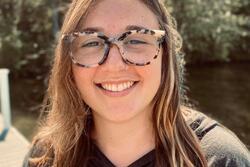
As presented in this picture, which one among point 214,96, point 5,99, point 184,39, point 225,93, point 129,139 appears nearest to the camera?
point 129,139

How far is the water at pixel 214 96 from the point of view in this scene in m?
10.4

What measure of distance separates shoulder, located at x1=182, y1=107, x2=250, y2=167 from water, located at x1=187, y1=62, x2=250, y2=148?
305 inches

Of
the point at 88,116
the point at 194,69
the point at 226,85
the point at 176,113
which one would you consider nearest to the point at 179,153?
the point at 176,113

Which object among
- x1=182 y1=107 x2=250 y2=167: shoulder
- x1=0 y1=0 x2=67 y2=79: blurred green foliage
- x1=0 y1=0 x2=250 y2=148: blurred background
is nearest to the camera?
x1=182 y1=107 x2=250 y2=167: shoulder

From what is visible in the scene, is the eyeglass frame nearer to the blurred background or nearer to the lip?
the lip

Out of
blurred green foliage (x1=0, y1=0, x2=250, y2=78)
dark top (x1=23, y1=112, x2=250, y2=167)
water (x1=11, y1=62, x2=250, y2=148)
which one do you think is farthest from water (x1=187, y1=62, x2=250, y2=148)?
dark top (x1=23, y1=112, x2=250, y2=167)

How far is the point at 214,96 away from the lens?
41.0 ft

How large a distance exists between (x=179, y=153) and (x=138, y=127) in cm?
15

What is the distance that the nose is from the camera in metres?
1.48

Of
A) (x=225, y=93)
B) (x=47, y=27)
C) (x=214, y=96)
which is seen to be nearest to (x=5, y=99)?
(x=214, y=96)

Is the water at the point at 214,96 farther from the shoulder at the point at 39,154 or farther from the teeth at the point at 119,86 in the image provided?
the teeth at the point at 119,86

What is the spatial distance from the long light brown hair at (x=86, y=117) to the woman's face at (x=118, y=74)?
A: 38mm

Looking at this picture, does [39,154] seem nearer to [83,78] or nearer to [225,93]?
[83,78]

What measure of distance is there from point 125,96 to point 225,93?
37.8 ft
